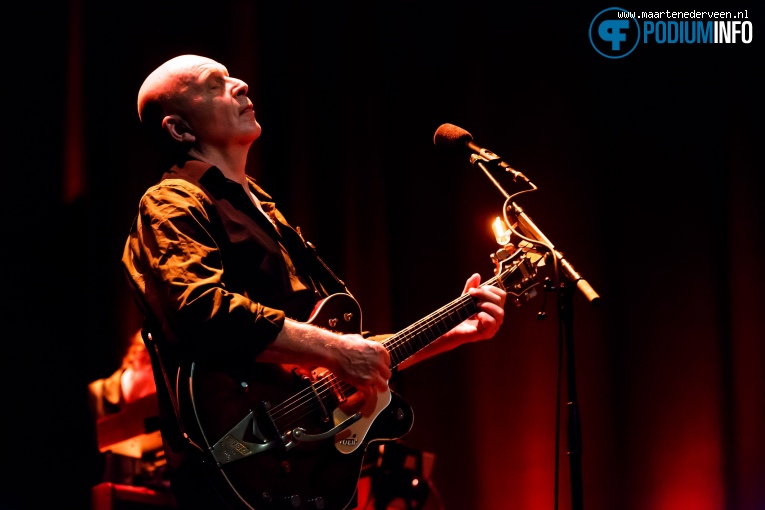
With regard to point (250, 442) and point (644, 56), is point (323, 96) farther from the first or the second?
point (250, 442)

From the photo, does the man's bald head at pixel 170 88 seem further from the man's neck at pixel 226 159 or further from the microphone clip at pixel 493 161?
the microphone clip at pixel 493 161

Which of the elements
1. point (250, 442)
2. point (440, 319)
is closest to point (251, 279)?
point (250, 442)

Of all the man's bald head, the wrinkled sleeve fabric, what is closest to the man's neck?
the man's bald head

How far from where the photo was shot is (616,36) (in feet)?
13.3

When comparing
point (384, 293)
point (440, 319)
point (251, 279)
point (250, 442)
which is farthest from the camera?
point (384, 293)

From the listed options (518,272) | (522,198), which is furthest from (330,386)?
(522,198)

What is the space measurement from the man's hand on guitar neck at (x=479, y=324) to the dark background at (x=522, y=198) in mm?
1268

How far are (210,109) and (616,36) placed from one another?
232 centimetres

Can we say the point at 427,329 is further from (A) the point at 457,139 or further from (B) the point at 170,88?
(B) the point at 170,88

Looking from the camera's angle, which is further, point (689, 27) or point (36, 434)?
point (689, 27)

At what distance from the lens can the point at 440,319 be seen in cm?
256

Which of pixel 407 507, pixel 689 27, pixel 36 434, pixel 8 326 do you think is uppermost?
pixel 689 27

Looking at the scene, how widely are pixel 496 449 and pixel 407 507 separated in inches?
23.5

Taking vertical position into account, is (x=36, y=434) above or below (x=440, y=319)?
below
